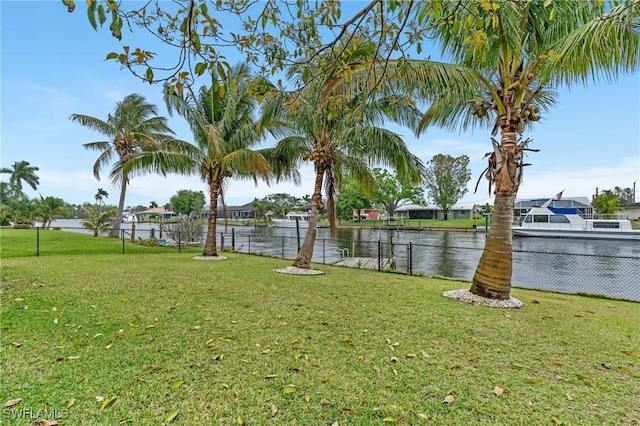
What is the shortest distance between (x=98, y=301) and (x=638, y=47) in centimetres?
837

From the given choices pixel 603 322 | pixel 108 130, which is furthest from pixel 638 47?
pixel 108 130

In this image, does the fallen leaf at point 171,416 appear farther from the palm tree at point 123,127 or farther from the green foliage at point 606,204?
the green foliage at point 606,204

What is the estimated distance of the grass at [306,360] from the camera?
2174mm

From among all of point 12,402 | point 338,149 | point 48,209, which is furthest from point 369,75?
point 48,209

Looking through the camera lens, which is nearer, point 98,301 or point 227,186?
point 98,301

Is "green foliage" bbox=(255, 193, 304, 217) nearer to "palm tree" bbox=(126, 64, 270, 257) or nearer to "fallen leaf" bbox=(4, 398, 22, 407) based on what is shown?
"palm tree" bbox=(126, 64, 270, 257)

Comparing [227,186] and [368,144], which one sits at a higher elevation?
[368,144]

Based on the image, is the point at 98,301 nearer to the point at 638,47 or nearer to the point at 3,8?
the point at 3,8

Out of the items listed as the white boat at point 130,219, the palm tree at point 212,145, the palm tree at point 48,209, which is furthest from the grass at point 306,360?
the palm tree at point 48,209

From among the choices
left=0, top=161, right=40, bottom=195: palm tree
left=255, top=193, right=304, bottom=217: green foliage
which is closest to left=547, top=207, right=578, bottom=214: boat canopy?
left=255, top=193, right=304, bottom=217: green foliage

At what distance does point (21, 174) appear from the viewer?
3609 cm

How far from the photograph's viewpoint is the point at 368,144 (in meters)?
8.02

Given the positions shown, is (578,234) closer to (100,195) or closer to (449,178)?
(449,178)

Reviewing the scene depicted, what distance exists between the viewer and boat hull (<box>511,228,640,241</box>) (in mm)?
25094
